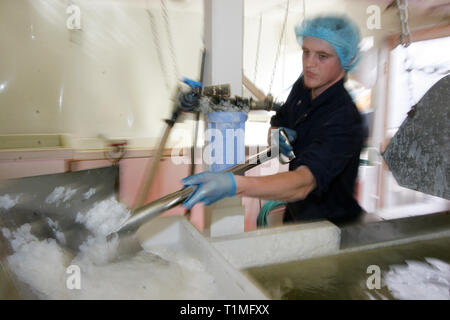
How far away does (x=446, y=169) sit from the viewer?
43.8 inches

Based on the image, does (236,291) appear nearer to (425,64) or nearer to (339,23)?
(339,23)

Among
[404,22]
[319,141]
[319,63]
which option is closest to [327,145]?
[319,141]

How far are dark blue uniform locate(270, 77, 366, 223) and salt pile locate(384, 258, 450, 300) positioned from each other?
0.30 meters

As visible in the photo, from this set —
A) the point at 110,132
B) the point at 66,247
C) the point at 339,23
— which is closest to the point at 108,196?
the point at 66,247

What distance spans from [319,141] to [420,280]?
0.57 metres

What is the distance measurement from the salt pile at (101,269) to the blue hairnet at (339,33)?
1.10 m

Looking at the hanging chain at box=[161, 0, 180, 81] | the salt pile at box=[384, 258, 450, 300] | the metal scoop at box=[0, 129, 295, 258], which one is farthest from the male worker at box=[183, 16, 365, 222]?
the hanging chain at box=[161, 0, 180, 81]

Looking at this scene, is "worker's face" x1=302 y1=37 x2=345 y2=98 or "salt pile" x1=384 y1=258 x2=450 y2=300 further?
"worker's face" x1=302 y1=37 x2=345 y2=98

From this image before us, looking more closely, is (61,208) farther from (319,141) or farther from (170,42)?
(170,42)

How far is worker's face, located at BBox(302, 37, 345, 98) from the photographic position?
136 centimetres

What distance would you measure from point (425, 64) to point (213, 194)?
3.19 m

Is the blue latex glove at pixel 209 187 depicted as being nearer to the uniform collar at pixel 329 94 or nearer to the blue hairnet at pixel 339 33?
the uniform collar at pixel 329 94

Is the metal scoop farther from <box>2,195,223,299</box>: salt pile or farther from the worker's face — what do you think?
the worker's face

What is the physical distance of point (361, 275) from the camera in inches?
38.0
